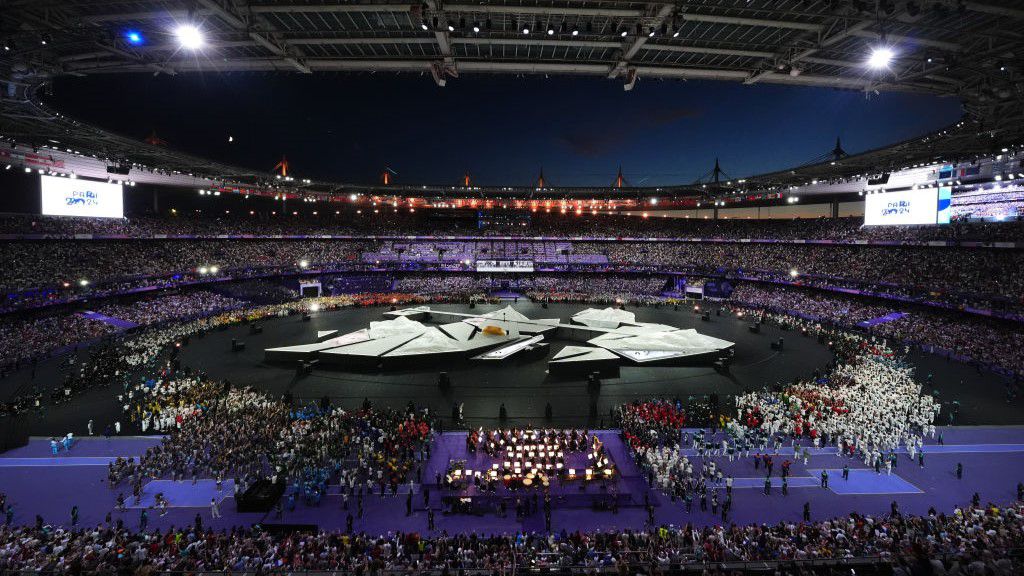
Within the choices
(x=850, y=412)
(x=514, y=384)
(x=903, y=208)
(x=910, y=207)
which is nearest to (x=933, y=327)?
(x=910, y=207)

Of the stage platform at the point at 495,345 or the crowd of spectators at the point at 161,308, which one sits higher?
the crowd of spectators at the point at 161,308

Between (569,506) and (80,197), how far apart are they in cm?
5397

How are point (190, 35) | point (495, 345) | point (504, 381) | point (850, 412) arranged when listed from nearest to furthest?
A: 1. point (190, 35)
2. point (850, 412)
3. point (504, 381)
4. point (495, 345)

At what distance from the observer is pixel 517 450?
18.3m

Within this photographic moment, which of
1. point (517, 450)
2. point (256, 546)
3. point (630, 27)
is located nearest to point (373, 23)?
point (630, 27)

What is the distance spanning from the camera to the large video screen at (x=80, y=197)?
127 ft

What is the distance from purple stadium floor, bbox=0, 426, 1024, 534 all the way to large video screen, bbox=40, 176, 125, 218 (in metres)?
31.3

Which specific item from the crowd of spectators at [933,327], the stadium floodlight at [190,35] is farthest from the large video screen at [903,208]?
the stadium floodlight at [190,35]

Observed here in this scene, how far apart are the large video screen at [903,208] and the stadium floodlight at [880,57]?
3983cm

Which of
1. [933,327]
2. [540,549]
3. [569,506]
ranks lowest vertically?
[569,506]

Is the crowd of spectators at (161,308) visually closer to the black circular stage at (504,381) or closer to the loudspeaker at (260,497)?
the black circular stage at (504,381)

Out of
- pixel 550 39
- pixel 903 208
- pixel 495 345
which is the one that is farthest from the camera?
pixel 903 208

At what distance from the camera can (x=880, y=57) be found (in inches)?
472

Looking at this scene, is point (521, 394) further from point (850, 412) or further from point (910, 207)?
point (910, 207)
